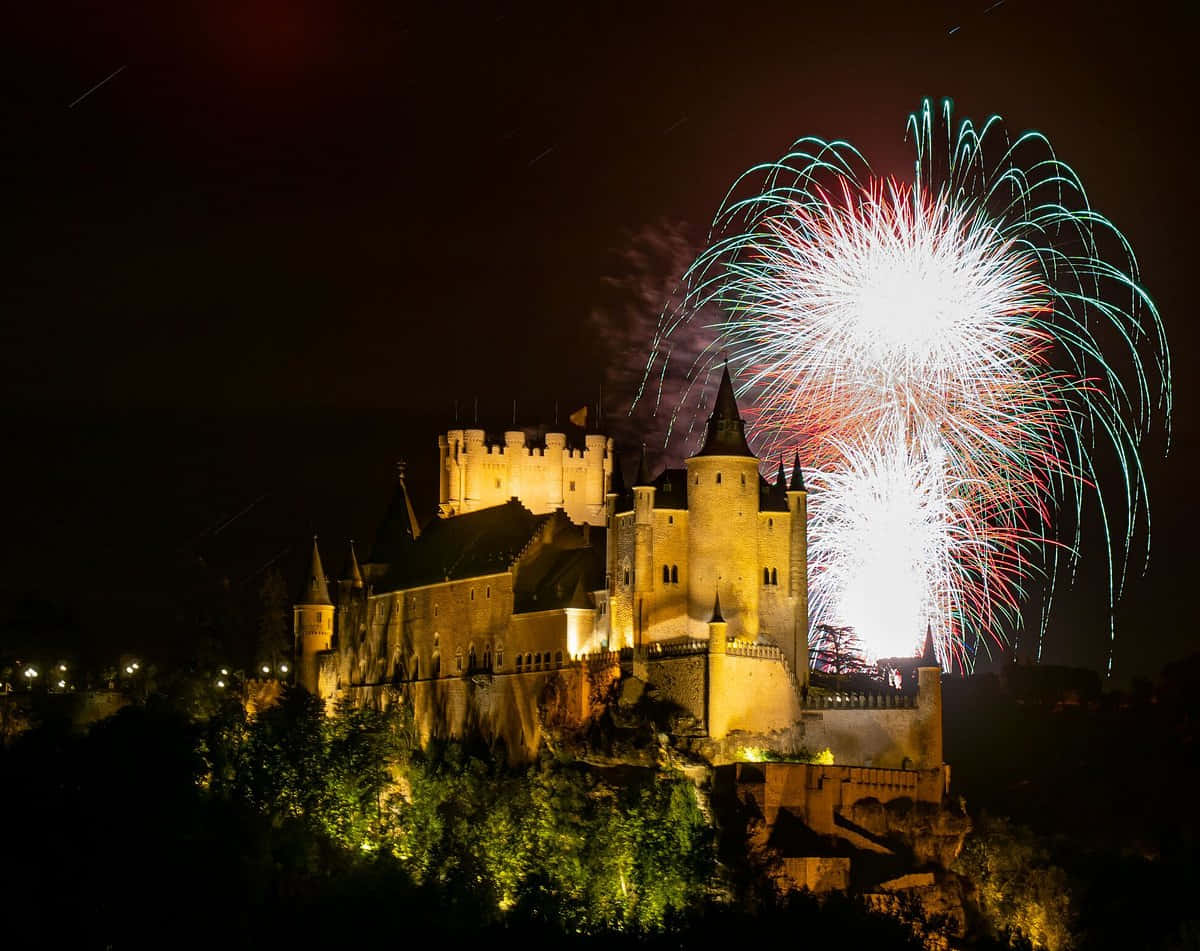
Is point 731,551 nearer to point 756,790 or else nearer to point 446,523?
point 756,790

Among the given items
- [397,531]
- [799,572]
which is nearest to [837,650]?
[799,572]

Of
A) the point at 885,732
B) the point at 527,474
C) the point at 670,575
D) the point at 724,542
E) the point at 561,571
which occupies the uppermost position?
the point at 527,474

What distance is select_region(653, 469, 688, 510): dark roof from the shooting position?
8412 cm

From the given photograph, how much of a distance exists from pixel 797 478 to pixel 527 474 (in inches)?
831

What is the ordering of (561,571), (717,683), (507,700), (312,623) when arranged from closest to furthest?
(717,683) → (507,700) → (561,571) → (312,623)

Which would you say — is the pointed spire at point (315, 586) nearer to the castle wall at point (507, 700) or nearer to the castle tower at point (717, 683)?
A: the castle wall at point (507, 700)

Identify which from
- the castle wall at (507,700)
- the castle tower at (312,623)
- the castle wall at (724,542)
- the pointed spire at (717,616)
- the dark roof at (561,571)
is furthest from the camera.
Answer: the castle tower at (312,623)

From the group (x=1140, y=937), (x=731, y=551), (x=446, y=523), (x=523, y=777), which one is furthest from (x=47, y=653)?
(x=1140, y=937)

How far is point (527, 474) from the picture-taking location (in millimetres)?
103312

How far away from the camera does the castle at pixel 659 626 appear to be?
80.1m

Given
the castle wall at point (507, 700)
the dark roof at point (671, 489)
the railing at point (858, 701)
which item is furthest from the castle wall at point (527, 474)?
the railing at point (858, 701)

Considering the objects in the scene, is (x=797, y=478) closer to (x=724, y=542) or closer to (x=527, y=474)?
(x=724, y=542)

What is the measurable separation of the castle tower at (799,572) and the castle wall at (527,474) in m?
18.5

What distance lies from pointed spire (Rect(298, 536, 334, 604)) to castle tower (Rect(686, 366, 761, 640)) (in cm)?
3051
